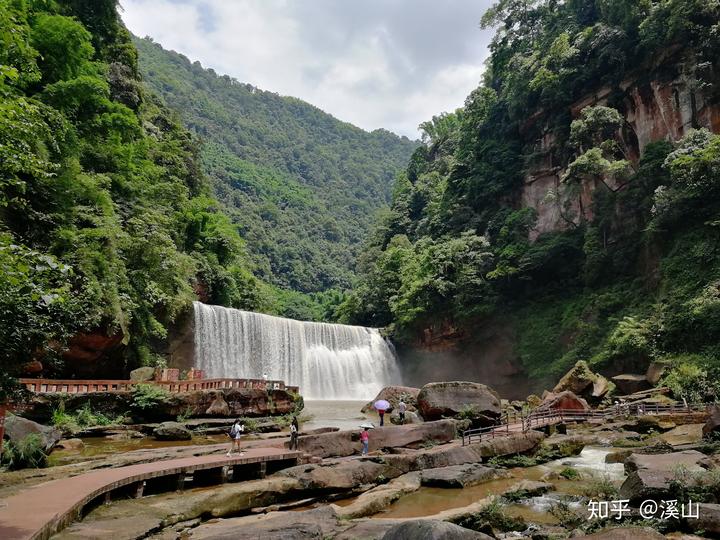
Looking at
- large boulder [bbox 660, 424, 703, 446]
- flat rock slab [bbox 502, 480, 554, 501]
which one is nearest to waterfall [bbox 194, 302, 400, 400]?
flat rock slab [bbox 502, 480, 554, 501]

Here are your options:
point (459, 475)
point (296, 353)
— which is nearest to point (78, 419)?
point (459, 475)

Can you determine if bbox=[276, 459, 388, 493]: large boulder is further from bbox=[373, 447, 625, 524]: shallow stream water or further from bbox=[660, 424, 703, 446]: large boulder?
bbox=[660, 424, 703, 446]: large boulder

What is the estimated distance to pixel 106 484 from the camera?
9055 mm

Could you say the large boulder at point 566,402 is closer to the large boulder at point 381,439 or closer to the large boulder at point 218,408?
the large boulder at point 381,439

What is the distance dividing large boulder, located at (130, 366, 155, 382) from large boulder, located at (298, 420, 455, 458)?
1081 centimetres

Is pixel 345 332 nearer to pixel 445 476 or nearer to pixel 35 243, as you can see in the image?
pixel 35 243

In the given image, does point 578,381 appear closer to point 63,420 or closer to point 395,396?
point 395,396

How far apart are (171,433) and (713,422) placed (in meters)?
16.7

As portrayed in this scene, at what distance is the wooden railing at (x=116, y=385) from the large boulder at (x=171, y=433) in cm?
314

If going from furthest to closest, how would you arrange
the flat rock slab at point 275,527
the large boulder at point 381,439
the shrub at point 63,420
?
the shrub at point 63,420 < the large boulder at point 381,439 < the flat rock slab at point 275,527

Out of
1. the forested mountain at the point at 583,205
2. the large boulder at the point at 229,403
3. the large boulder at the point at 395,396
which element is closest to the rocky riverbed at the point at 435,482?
the large boulder at the point at 229,403

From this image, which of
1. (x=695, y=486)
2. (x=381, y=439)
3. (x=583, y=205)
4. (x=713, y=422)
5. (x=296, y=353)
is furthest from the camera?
(x=583, y=205)

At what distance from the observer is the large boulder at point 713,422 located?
45.4ft

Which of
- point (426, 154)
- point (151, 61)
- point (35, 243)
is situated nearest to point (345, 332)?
point (35, 243)
